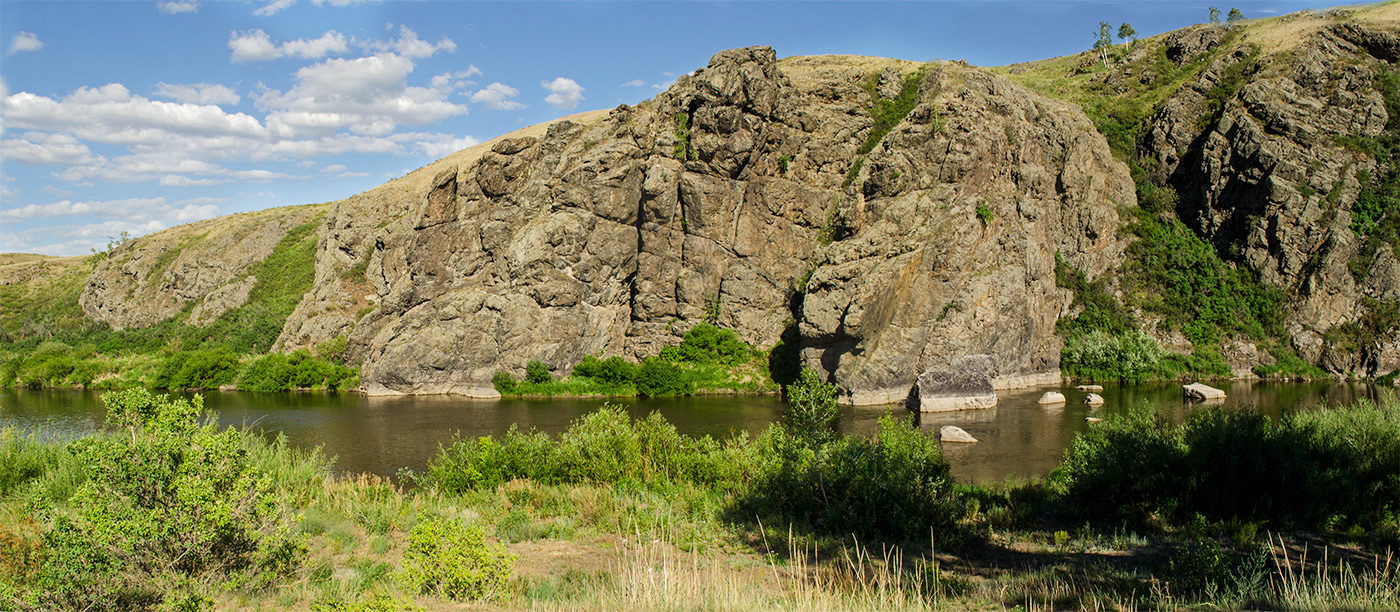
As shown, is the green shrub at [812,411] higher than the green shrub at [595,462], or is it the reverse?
the green shrub at [812,411]

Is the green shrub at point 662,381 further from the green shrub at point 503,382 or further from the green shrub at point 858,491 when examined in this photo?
the green shrub at point 858,491

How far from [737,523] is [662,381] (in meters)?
31.7

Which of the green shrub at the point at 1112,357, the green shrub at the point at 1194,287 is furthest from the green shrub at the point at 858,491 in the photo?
the green shrub at the point at 1194,287

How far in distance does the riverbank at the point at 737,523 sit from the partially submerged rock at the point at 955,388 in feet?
58.8

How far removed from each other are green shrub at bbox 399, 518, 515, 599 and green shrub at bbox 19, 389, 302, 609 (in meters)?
1.91

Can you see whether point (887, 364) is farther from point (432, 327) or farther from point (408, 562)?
point (408, 562)

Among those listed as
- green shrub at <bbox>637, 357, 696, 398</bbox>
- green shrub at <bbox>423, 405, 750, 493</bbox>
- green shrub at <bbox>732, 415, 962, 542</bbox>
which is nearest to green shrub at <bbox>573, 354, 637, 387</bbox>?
green shrub at <bbox>637, 357, 696, 398</bbox>

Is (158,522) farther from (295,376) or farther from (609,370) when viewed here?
(295,376)

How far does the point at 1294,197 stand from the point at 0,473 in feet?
207

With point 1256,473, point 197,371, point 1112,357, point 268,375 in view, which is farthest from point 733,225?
point 197,371

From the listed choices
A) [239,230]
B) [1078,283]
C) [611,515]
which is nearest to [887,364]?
[1078,283]

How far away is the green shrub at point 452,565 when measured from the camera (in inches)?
321

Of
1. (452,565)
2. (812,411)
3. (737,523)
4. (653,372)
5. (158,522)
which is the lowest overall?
(737,523)

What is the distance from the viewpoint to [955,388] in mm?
38375
